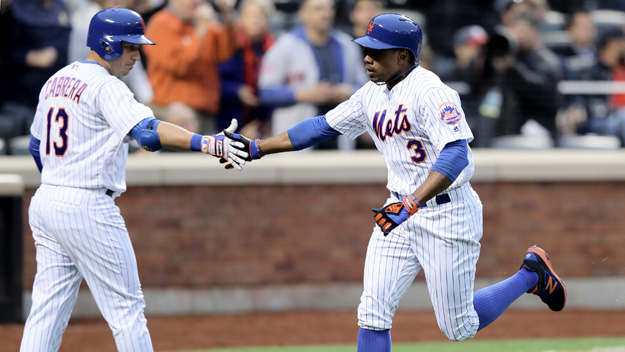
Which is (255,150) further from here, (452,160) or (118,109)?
(452,160)

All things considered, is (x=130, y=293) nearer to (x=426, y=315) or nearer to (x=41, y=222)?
(x=41, y=222)

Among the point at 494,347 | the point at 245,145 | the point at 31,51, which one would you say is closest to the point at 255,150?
the point at 245,145

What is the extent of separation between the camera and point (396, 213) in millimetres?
4637

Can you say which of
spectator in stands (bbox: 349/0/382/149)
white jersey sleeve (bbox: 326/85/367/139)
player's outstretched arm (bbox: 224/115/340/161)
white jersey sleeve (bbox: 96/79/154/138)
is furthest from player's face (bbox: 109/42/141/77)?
spectator in stands (bbox: 349/0/382/149)

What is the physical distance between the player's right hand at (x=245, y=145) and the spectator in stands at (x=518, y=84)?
438 centimetres

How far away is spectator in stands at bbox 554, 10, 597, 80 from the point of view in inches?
388

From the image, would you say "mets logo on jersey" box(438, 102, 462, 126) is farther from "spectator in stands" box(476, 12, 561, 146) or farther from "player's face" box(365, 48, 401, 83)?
"spectator in stands" box(476, 12, 561, 146)

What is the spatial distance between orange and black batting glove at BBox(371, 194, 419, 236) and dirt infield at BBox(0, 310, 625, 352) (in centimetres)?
325

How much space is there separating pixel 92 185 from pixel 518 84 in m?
5.41

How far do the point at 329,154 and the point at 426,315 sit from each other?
1715 mm

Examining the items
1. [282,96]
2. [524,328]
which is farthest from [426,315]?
[282,96]

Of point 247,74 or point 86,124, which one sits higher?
point 247,74

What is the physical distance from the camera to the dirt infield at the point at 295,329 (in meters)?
7.69

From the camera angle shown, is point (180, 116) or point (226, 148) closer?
point (226, 148)
